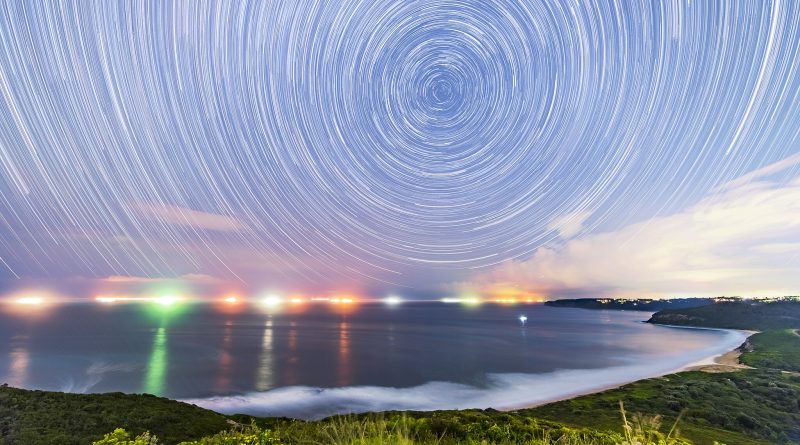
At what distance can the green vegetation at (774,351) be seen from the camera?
5838 cm

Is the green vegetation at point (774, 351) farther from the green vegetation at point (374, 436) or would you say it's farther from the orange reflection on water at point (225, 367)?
the orange reflection on water at point (225, 367)

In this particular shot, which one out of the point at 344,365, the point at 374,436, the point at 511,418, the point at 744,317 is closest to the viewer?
the point at 374,436

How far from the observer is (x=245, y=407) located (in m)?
44.6

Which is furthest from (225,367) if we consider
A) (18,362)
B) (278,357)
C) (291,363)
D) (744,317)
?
(744,317)

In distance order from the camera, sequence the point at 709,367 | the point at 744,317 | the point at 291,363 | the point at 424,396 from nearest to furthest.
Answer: the point at 424,396, the point at 709,367, the point at 291,363, the point at 744,317

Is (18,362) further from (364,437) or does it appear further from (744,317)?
→ (744,317)

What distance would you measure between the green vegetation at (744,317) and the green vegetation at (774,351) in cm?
4743

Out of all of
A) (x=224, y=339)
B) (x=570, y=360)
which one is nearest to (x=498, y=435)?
(x=570, y=360)

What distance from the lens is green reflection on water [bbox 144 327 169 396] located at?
5357 cm

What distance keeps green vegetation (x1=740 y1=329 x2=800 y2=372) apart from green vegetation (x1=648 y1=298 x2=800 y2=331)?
156ft

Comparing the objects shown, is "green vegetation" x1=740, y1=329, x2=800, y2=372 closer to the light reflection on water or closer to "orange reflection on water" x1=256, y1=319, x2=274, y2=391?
the light reflection on water

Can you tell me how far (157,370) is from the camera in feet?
214

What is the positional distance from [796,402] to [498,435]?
119ft

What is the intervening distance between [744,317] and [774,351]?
325ft
